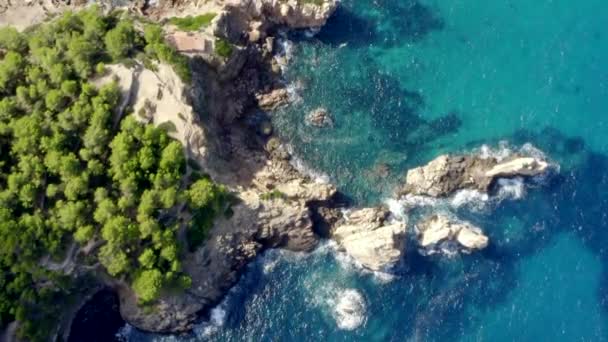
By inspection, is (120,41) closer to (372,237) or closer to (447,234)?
(372,237)

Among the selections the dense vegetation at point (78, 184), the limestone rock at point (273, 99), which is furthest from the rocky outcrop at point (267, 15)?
the dense vegetation at point (78, 184)

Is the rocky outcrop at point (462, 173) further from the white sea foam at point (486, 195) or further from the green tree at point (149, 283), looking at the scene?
the green tree at point (149, 283)

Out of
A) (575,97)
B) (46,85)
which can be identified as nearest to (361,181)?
(575,97)

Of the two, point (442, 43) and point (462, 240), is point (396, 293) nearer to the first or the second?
point (462, 240)

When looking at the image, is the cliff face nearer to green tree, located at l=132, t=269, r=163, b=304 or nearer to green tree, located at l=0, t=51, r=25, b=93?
green tree, located at l=132, t=269, r=163, b=304

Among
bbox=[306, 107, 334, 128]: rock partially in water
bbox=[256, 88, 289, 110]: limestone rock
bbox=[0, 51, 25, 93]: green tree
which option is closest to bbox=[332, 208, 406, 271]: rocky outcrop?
bbox=[306, 107, 334, 128]: rock partially in water

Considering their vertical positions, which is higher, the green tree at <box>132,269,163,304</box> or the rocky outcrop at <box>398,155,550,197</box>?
the rocky outcrop at <box>398,155,550,197</box>

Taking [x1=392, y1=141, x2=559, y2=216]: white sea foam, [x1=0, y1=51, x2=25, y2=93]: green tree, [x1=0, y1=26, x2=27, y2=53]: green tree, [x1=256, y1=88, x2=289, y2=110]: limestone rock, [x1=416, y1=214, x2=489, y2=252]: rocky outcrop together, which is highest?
[x1=0, y1=26, x2=27, y2=53]: green tree
